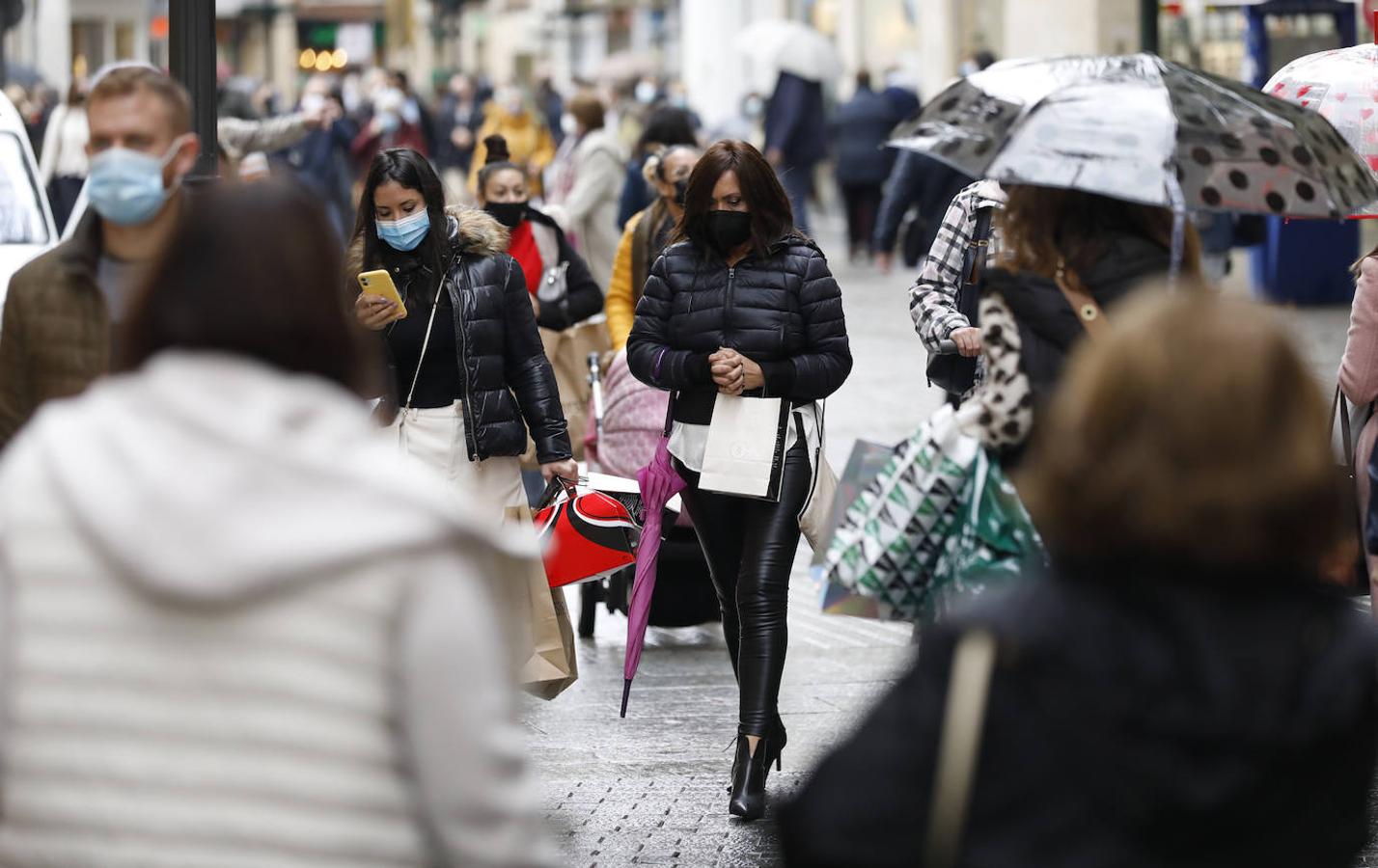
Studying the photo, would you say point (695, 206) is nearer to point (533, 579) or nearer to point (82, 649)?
point (533, 579)

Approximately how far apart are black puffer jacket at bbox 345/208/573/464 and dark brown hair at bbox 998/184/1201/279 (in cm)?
241

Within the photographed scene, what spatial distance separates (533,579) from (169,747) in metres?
4.16

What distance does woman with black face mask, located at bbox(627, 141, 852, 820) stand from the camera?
6527 millimetres

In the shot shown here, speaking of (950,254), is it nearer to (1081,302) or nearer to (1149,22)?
(1081,302)

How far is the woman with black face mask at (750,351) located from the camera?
653cm

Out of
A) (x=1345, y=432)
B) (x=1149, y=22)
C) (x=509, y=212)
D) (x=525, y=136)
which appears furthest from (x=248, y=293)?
(x=525, y=136)

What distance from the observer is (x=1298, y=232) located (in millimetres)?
19172

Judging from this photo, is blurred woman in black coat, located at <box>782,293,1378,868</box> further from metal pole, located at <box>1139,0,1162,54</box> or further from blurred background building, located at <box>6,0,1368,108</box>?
metal pole, located at <box>1139,0,1162,54</box>

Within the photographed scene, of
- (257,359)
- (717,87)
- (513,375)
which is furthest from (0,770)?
(717,87)

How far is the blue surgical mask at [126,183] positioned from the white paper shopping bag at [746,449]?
2336 millimetres

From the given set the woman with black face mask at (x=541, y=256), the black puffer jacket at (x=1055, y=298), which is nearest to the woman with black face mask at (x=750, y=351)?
the black puffer jacket at (x=1055, y=298)

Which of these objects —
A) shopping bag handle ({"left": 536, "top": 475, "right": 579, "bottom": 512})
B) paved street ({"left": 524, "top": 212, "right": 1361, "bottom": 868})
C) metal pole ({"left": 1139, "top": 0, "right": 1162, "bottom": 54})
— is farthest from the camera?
metal pole ({"left": 1139, "top": 0, "right": 1162, "bottom": 54})

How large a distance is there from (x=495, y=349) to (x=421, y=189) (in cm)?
47

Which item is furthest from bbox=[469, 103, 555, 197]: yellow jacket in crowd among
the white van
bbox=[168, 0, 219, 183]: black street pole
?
bbox=[168, 0, 219, 183]: black street pole
